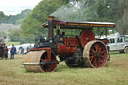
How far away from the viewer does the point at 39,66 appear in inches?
410

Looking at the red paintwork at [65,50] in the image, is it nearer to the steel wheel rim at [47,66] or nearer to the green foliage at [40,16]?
the steel wheel rim at [47,66]

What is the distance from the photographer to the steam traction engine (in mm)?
10789

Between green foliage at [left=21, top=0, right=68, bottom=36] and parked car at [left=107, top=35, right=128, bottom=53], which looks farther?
green foliage at [left=21, top=0, right=68, bottom=36]

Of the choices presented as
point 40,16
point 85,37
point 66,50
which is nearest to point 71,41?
point 66,50

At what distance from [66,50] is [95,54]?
1327 millimetres

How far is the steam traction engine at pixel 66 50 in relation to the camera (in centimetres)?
1079

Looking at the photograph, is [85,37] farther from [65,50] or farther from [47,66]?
[47,66]

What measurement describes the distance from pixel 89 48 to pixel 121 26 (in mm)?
17506

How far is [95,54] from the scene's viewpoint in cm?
1230

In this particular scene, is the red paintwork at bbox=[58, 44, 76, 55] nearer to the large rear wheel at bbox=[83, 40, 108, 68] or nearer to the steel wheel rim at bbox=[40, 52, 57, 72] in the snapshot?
the steel wheel rim at bbox=[40, 52, 57, 72]

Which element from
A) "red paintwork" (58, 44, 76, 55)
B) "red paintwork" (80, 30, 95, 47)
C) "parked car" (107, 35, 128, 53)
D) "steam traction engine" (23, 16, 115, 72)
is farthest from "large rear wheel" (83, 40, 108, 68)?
"parked car" (107, 35, 128, 53)

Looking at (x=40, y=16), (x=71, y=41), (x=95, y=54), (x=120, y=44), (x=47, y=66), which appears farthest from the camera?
(x=40, y=16)

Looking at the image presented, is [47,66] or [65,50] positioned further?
[65,50]

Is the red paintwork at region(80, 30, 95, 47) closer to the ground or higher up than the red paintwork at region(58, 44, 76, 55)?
higher up
